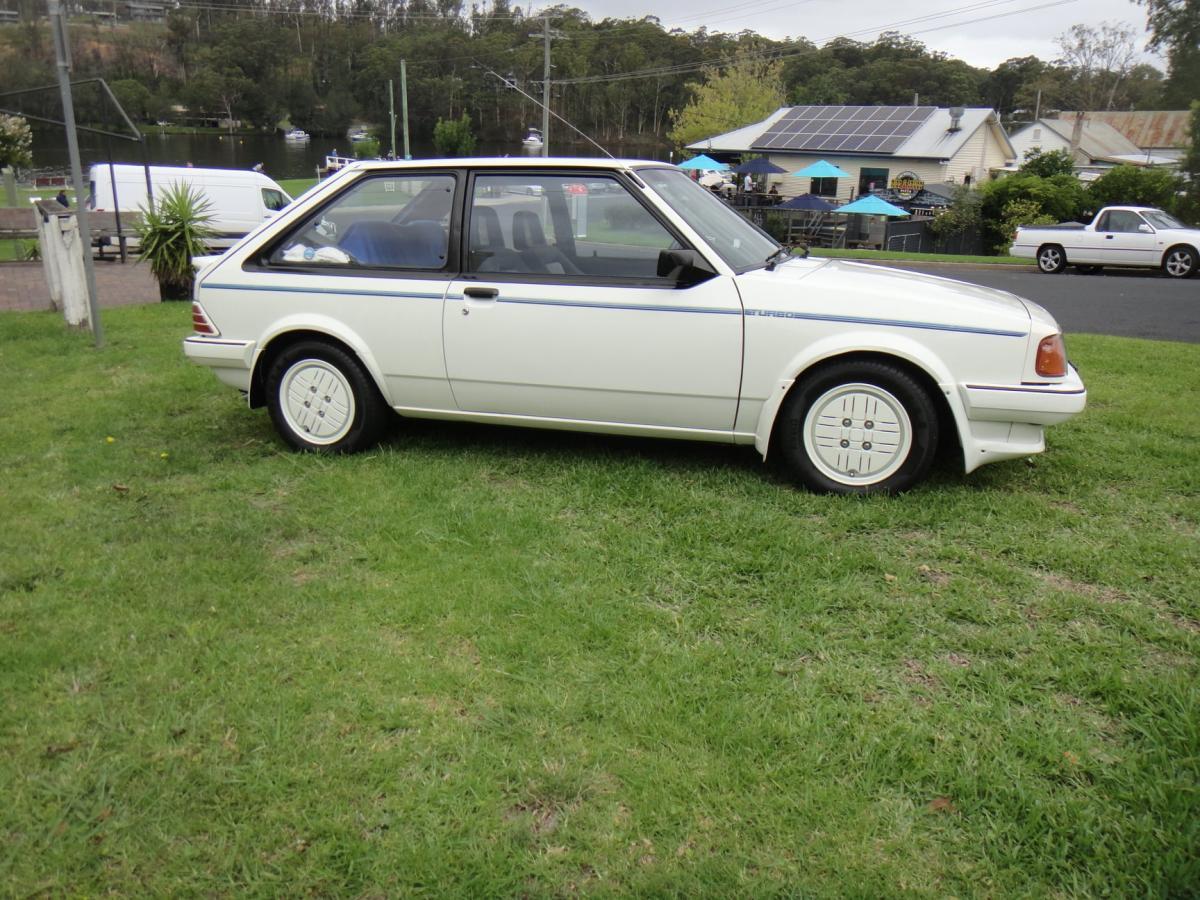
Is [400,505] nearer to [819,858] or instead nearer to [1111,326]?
[819,858]

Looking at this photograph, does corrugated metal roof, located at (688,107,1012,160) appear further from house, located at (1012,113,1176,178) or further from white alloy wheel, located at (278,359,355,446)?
white alloy wheel, located at (278,359,355,446)

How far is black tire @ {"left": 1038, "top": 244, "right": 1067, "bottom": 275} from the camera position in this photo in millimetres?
22172

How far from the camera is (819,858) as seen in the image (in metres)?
2.50

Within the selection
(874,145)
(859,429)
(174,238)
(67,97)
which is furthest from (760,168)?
(859,429)

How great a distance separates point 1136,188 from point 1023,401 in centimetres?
3154

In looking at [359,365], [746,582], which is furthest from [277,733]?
[359,365]

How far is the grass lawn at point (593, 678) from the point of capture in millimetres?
2518

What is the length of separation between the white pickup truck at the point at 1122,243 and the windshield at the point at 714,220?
61.4ft

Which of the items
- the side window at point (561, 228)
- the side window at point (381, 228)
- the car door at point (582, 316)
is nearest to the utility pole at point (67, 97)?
the side window at point (381, 228)

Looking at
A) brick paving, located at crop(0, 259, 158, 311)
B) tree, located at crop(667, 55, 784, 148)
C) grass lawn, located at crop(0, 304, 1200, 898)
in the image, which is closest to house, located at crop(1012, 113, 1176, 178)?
tree, located at crop(667, 55, 784, 148)

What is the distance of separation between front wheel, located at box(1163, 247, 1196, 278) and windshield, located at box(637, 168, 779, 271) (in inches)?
737

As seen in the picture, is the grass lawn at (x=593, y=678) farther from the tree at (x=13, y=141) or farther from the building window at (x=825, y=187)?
the building window at (x=825, y=187)

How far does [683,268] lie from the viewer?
15.7 ft

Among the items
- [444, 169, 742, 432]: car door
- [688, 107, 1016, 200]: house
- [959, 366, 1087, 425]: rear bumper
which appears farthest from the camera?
[688, 107, 1016, 200]: house
